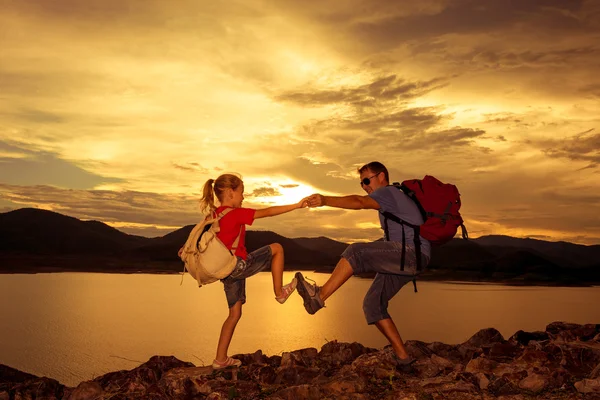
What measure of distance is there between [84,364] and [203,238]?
9940 mm

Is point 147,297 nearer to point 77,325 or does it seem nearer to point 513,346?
point 77,325

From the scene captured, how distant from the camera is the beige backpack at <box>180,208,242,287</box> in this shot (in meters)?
7.97

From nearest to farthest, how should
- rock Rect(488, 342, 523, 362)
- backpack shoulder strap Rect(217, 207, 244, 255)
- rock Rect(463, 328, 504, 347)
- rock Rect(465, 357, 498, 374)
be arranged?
backpack shoulder strap Rect(217, 207, 244, 255) < rock Rect(465, 357, 498, 374) < rock Rect(488, 342, 523, 362) < rock Rect(463, 328, 504, 347)

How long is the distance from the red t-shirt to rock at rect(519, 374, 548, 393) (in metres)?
3.79

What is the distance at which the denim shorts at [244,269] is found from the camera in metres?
8.12

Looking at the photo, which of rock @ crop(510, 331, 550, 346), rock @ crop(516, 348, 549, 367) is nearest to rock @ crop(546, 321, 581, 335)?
rock @ crop(510, 331, 550, 346)

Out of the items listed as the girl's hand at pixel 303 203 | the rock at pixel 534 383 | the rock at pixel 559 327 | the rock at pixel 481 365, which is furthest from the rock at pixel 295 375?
the rock at pixel 559 327

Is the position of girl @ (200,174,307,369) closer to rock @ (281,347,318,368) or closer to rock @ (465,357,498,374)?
rock @ (281,347,318,368)

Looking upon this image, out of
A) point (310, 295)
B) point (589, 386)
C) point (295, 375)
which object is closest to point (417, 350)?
point (295, 375)

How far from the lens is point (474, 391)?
24.8ft

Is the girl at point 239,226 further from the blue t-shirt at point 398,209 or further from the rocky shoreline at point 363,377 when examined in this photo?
the rocky shoreline at point 363,377

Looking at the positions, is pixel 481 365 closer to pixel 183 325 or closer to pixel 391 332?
pixel 391 332

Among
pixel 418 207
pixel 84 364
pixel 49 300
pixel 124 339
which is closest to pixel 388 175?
pixel 418 207

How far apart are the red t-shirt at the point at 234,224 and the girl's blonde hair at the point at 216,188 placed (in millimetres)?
155
